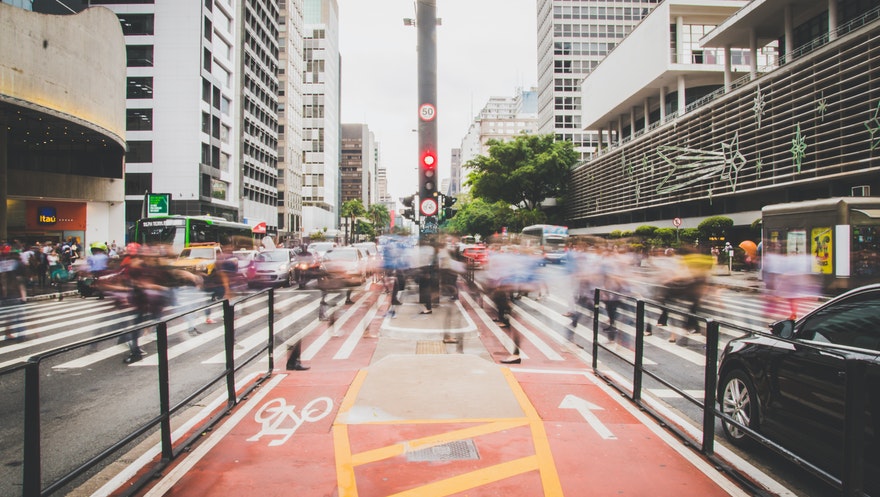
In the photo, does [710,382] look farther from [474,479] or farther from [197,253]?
[197,253]

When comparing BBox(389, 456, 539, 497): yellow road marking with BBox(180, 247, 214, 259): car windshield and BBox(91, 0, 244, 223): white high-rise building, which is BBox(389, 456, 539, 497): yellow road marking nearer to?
BBox(180, 247, 214, 259): car windshield

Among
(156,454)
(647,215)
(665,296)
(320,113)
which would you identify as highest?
(320,113)

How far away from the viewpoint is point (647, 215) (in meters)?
45.0

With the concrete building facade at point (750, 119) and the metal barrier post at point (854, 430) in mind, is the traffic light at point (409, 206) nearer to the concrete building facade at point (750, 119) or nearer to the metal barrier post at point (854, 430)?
the metal barrier post at point (854, 430)

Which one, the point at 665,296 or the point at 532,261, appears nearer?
the point at 665,296

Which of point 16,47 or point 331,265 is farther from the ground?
point 16,47

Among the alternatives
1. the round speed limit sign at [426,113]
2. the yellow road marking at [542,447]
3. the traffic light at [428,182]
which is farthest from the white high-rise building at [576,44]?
the yellow road marking at [542,447]

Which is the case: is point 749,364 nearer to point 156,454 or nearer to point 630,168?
point 156,454

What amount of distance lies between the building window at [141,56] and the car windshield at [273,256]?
35.0 m

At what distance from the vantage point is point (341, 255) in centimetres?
2034

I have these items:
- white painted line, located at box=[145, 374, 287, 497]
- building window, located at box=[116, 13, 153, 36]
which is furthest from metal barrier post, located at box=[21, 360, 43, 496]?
building window, located at box=[116, 13, 153, 36]

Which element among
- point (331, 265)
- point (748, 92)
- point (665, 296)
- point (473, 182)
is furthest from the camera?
point (473, 182)

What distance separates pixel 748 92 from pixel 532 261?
Answer: 954 inches

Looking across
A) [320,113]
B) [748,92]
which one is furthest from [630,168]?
[320,113]
